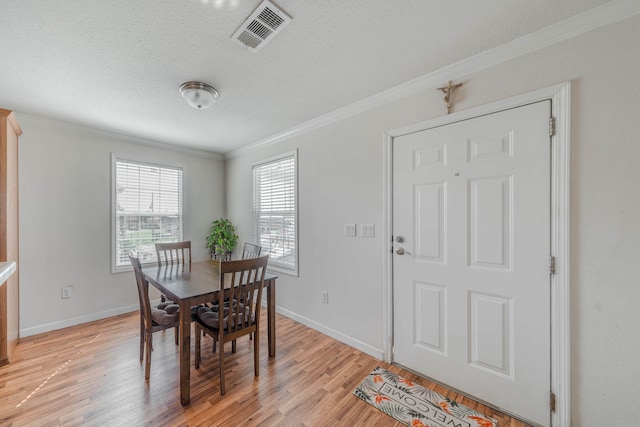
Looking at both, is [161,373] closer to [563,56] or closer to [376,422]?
[376,422]

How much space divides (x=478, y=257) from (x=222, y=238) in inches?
136

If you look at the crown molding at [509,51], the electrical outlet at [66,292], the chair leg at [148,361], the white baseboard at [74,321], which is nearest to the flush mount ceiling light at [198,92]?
the crown molding at [509,51]

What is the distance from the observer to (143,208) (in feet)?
11.5

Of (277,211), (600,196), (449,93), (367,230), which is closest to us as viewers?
(600,196)

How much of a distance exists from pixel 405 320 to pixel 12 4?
317 cm

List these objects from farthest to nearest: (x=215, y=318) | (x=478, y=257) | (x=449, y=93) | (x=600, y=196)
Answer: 1. (x=215, y=318)
2. (x=449, y=93)
3. (x=478, y=257)
4. (x=600, y=196)

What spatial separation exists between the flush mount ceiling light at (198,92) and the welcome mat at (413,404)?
8.58 feet

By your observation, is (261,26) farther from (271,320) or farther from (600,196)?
(271,320)

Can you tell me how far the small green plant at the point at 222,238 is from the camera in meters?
3.89

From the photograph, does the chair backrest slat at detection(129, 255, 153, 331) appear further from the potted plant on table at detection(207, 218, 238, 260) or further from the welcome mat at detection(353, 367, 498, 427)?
the potted plant on table at detection(207, 218, 238, 260)

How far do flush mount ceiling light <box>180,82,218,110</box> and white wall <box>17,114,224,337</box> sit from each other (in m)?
1.96

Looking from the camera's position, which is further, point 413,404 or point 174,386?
point 174,386

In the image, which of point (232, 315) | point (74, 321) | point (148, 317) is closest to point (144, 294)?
point (148, 317)

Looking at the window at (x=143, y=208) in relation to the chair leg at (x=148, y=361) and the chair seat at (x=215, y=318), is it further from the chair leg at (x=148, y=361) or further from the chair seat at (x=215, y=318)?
the chair seat at (x=215, y=318)
